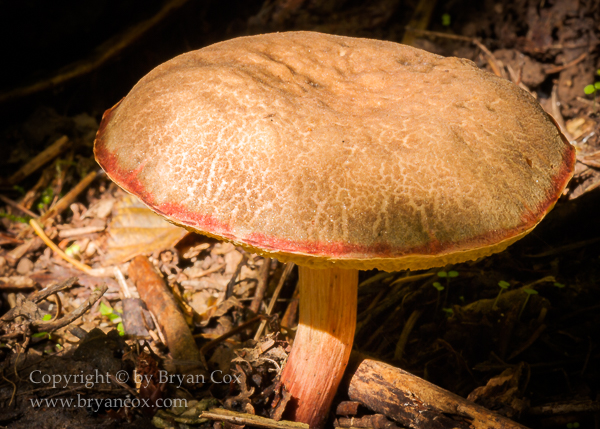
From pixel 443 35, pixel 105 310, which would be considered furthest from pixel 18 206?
pixel 443 35

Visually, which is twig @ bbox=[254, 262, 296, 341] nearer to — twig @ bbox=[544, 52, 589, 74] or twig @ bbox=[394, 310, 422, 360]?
twig @ bbox=[394, 310, 422, 360]

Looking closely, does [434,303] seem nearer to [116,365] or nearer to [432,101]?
[432,101]

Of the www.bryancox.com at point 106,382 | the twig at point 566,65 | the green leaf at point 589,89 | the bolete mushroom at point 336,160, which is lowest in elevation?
the www.bryancox.com at point 106,382

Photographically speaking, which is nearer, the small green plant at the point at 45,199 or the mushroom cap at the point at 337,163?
the mushroom cap at the point at 337,163

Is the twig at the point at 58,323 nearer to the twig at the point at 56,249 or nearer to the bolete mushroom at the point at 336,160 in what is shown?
the twig at the point at 56,249

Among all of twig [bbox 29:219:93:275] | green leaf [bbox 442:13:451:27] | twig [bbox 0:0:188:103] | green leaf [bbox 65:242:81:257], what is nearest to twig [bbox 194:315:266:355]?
twig [bbox 29:219:93:275]

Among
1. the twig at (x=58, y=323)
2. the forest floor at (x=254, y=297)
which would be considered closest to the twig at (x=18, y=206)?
the forest floor at (x=254, y=297)
